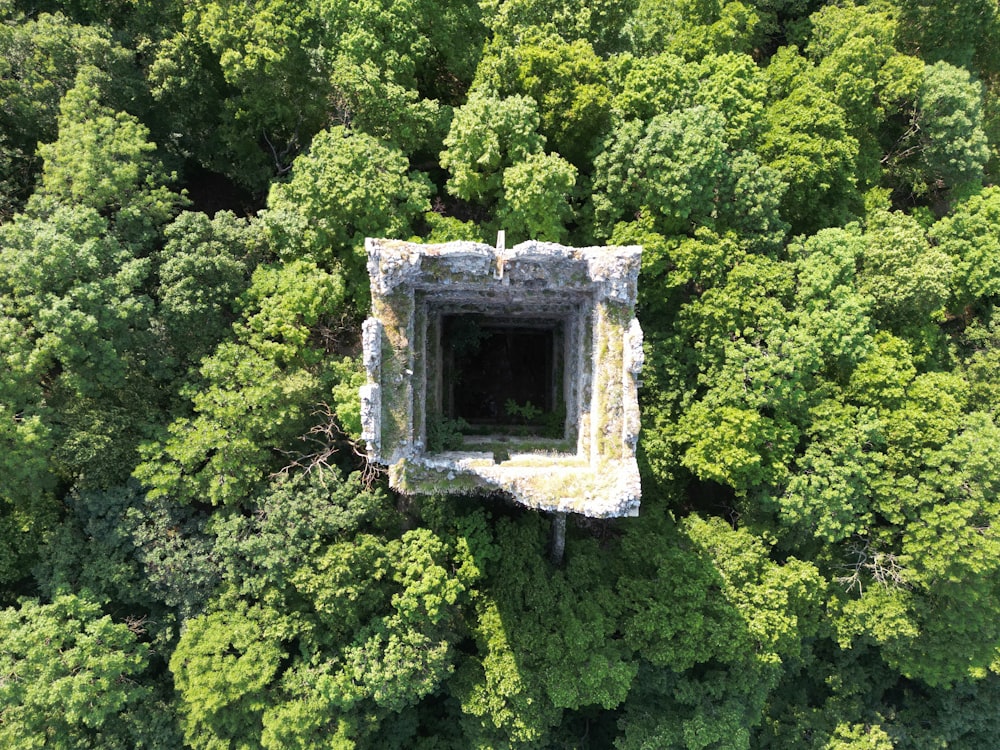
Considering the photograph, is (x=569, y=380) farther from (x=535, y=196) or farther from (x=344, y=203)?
(x=344, y=203)

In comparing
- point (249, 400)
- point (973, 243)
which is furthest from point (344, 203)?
point (973, 243)

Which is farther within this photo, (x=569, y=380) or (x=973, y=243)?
(x=973, y=243)

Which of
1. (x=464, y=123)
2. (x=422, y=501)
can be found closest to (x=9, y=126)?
(x=464, y=123)

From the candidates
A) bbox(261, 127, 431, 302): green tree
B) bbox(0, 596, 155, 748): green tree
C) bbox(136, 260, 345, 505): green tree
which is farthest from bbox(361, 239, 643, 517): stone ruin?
bbox(0, 596, 155, 748): green tree

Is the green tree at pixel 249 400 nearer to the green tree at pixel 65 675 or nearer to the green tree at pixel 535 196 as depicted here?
the green tree at pixel 65 675

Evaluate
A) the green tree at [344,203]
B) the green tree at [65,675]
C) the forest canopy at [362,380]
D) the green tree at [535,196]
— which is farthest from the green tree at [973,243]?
the green tree at [65,675]

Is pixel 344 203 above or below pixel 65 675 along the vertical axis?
above

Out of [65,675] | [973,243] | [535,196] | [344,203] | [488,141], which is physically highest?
[488,141]

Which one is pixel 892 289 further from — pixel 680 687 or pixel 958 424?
pixel 680 687
